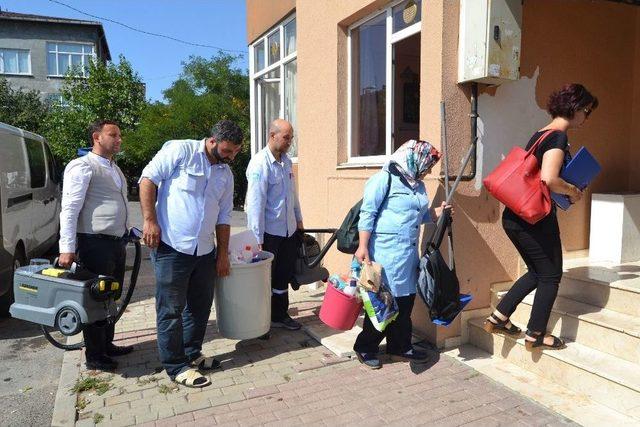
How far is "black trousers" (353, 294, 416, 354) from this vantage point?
12.3 ft

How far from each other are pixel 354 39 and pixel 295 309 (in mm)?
2983

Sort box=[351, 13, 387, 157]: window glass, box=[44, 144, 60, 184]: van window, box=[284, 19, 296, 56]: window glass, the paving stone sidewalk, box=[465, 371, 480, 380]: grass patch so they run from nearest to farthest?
the paving stone sidewalk, box=[465, 371, 480, 380]: grass patch, box=[351, 13, 387, 157]: window glass, box=[284, 19, 296, 56]: window glass, box=[44, 144, 60, 184]: van window

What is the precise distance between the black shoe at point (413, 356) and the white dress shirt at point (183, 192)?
5.63ft

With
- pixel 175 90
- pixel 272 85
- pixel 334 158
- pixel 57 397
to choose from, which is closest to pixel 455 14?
pixel 334 158

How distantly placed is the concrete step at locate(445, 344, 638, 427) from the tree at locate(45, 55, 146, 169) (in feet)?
71.7

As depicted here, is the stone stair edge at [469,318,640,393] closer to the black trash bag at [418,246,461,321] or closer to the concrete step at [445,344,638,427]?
the concrete step at [445,344,638,427]

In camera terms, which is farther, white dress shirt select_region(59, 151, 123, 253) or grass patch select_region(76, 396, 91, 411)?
white dress shirt select_region(59, 151, 123, 253)

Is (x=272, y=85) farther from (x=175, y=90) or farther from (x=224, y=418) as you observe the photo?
(x=175, y=90)

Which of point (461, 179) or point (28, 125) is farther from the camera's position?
point (28, 125)

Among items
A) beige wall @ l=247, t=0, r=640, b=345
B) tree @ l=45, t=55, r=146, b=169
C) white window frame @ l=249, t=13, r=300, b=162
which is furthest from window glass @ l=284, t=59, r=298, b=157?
tree @ l=45, t=55, r=146, b=169

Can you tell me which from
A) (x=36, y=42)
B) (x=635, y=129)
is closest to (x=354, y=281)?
(x=635, y=129)

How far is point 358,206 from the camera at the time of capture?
3.79 metres

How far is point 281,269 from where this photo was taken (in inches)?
182

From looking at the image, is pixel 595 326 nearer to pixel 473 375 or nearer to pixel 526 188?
pixel 473 375
